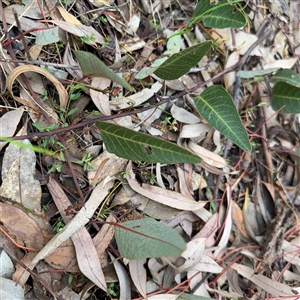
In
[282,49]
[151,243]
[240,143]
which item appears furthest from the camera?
[282,49]

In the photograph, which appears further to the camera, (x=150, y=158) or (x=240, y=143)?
(x=240, y=143)

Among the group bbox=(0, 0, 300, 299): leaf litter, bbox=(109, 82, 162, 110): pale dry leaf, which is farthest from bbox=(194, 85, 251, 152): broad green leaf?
bbox=(109, 82, 162, 110): pale dry leaf

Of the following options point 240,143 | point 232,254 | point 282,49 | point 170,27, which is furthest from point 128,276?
point 282,49

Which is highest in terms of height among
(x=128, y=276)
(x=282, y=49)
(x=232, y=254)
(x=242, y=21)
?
(x=242, y=21)

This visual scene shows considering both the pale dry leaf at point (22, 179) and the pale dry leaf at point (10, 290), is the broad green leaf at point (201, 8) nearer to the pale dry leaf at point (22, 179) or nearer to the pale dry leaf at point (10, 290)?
the pale dry leaf at point (22, 179)

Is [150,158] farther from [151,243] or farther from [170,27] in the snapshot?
[170,27]

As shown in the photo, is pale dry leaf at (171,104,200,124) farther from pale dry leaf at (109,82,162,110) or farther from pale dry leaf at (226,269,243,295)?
pale dry leaf at (226,269,243,295)

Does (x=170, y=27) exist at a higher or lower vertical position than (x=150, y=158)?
higher
